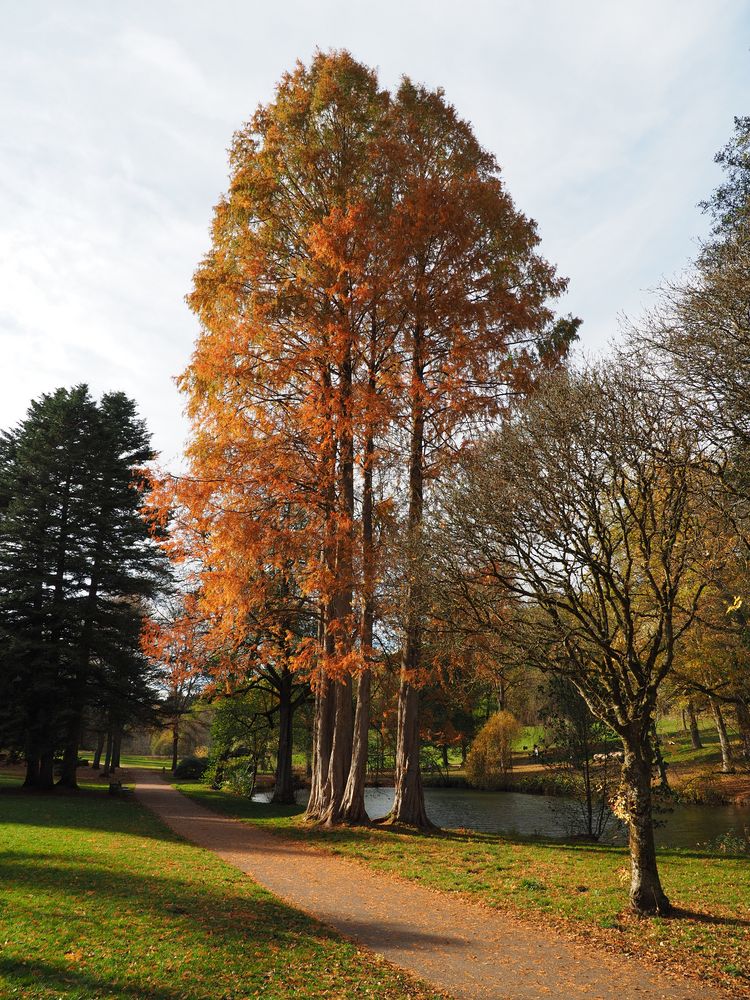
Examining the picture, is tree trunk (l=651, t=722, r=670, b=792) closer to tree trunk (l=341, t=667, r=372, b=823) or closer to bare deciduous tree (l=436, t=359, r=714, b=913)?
bare deciduous tree (l=436, t=359, r=714, b=913)

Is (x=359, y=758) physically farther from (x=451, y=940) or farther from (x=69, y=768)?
(x=69, y=768)

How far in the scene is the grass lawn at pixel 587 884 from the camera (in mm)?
6672

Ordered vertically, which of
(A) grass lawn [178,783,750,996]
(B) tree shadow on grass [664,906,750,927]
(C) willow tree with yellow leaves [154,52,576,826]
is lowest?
(A) grass lawn [178,783,750,996]

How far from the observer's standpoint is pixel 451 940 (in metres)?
7.10

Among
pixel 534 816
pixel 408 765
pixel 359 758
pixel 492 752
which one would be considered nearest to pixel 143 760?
pixel 492 752

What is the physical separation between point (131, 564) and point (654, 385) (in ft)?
73.4

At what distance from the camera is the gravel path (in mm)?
5785

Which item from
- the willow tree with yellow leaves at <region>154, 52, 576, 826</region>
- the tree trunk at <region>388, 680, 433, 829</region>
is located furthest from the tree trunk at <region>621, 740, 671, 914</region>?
the tree trunk at <region>388, 680, 433, 829</region>

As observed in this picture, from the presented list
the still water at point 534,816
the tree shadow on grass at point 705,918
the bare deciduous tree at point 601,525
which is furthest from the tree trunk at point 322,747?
the tree shadow on grass at point 705,918

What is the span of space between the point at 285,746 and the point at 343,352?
14.9 m

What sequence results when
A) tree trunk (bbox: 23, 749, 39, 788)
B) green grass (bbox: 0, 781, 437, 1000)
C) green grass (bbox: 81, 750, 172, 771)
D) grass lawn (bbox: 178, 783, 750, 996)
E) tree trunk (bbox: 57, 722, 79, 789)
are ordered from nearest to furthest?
green grass (bbox: 0, 781, 437, 1000)
grass lawn (bbox: 178, 783, 750, 996)
tree trunk (bbox: 23, 749, 39, 788)
tree trunk (bbox: 57, 722, 79, 789)
green grass (bbox: 81, 750, 172, 771)

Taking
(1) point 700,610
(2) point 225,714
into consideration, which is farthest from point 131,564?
(1) point 700,610

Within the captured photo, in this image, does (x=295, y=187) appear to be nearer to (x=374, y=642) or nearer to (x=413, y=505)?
(x=413, y=505)

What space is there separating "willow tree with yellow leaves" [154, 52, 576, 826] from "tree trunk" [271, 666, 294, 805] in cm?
705
